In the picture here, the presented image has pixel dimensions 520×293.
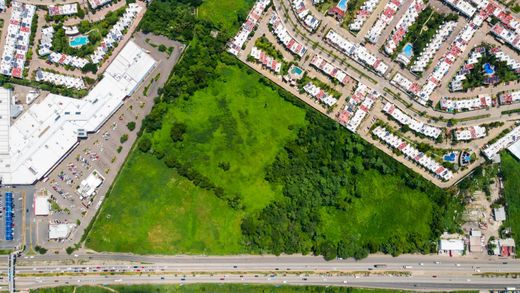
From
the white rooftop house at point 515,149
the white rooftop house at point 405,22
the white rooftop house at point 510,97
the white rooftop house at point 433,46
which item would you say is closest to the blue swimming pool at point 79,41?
the white rooftop house at point 405,22

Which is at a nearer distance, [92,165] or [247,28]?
[92,165]

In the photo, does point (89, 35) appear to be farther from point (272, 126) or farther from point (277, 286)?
point (277, 286)

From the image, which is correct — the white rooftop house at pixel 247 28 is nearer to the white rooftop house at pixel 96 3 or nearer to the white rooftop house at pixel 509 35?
the white rooftop house at pixel 96 3

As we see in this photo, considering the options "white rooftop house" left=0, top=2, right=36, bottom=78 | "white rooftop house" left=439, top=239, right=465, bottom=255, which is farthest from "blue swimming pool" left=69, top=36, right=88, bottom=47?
"white rooftop house" left=439, top=239, right=465, bottom=255

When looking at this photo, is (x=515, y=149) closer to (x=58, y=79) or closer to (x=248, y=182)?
(x=248, y=182)

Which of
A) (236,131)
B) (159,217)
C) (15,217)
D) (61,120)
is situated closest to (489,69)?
(236,131)

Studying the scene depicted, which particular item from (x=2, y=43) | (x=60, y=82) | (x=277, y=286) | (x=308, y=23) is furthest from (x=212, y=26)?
(x=277, y=286)
